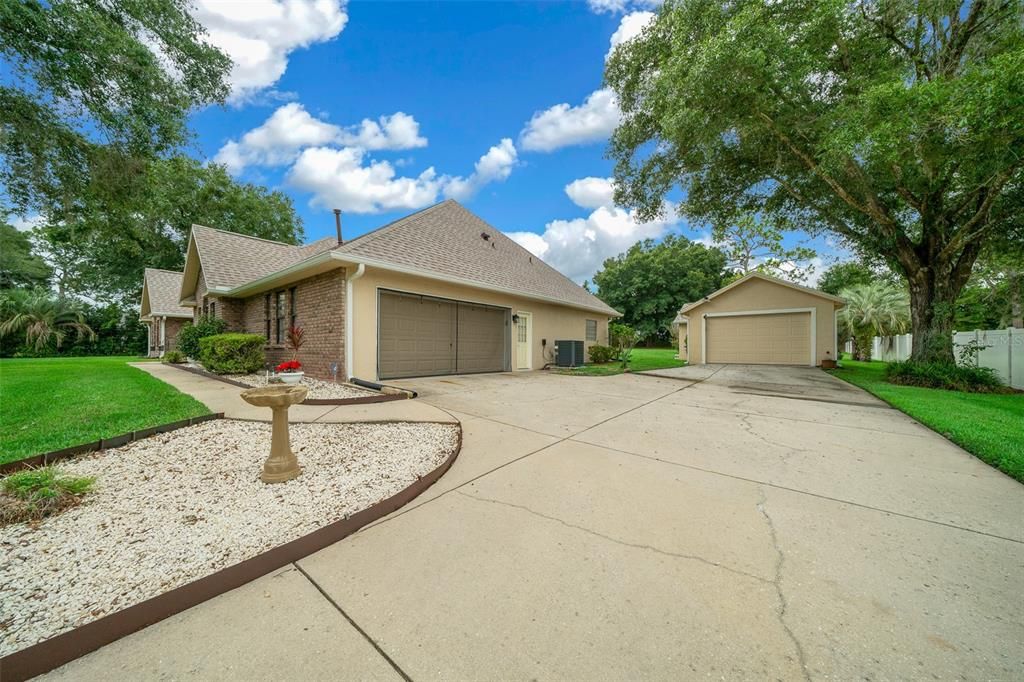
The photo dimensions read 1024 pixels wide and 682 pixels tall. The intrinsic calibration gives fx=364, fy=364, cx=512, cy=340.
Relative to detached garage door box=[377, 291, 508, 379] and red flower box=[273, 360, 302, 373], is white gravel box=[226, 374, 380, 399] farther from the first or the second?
detached garage door box=[377, 291, 508, 379]

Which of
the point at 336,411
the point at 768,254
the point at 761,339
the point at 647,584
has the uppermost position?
the point at 768,254

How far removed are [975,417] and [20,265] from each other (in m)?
42.0

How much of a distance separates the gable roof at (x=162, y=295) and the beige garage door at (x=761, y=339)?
81.5 ft

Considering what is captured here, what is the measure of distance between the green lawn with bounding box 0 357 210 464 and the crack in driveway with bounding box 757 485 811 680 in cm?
550

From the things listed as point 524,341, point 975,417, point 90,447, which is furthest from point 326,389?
point 975,417

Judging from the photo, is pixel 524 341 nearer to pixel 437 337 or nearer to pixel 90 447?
pixel 437 337

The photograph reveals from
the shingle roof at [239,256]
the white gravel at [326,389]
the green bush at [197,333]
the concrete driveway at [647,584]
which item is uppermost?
the shingle roof at [239,256]

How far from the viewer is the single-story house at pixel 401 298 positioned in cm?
791

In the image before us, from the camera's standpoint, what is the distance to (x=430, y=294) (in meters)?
9.30

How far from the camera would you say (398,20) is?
861 centimetres

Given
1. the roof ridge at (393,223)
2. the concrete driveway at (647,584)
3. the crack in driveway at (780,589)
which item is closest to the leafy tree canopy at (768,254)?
the roof ridge at (393,223)

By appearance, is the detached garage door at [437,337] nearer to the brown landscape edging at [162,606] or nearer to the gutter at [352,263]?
the gutter at [352,263]

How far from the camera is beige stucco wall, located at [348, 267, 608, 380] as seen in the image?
7.86 m

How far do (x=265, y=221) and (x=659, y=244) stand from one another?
36.0 metres
